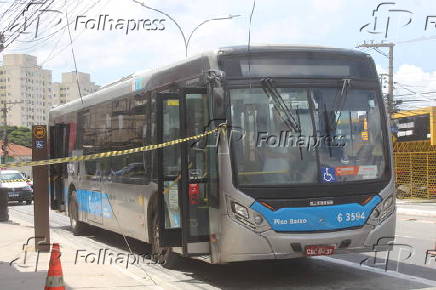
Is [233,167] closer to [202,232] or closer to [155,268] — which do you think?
[202,232]

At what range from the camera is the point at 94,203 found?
13055 mm

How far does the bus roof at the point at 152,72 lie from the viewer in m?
7.91

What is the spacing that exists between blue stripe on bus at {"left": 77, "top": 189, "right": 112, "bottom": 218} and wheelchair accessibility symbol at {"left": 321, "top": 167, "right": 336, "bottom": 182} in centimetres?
544

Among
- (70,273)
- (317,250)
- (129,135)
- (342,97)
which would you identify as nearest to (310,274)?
(317,250)

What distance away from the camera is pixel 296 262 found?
9914 mm

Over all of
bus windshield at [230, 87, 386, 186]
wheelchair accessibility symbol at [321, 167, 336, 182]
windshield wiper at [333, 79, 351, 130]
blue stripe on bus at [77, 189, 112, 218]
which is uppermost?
windshield wiper at [333, 79, 351, 130]

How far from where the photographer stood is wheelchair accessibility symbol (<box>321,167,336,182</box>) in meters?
7.75

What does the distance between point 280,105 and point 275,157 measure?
0.69 meters

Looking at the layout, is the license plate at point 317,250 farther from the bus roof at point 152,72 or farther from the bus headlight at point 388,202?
the bus roof at point 152,72

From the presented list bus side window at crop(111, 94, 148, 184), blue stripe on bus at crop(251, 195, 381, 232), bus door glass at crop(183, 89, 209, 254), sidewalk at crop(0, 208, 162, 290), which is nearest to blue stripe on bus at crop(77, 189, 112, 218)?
Result: bus side window at crop(111, 94, 148, 184)

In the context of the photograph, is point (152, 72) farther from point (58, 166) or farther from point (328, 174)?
point (58, 166)

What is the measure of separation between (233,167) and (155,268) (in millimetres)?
2983

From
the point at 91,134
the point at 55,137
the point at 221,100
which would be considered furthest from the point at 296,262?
the point at 55,137

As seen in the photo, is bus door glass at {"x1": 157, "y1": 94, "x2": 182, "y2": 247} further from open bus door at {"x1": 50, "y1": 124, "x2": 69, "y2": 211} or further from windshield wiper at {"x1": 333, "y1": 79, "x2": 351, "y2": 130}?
open bus door at {"x1": 50, "y1": 124, "x2": 69, "y2": 211}
